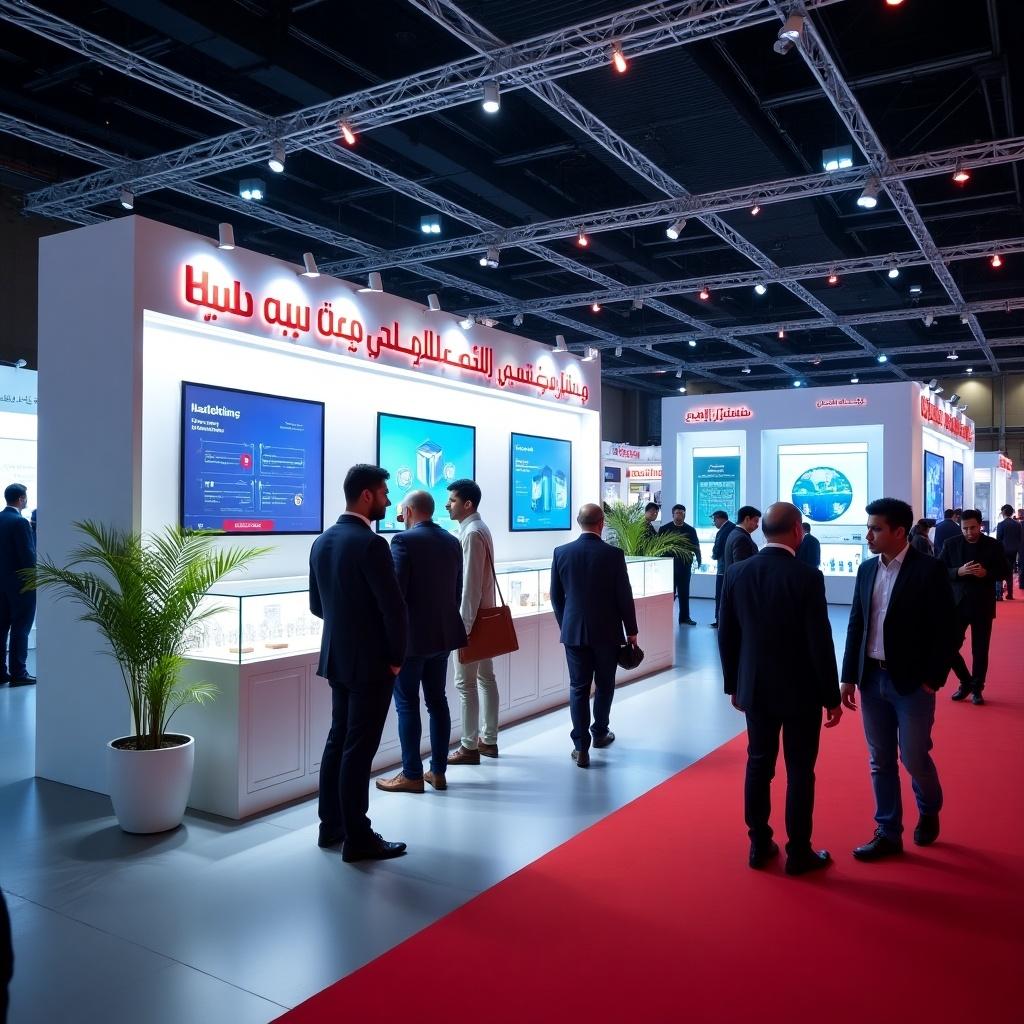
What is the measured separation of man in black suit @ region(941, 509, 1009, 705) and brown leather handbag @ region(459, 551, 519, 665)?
3.50m

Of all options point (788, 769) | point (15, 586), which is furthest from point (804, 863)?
point (15, 586)

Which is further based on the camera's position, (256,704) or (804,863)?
(256,704)

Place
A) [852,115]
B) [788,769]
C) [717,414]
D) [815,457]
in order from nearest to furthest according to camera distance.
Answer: [788,769] → [852,115] → [815,457] → [717,414]

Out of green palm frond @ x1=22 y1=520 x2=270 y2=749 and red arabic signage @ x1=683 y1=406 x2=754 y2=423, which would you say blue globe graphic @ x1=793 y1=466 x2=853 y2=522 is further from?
green palm frond @ x1=22 y1=520 x2=270 y2=749

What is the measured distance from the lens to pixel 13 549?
7168 millimetres

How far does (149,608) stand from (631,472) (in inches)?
691

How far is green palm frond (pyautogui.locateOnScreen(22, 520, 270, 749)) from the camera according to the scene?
400 centimetres

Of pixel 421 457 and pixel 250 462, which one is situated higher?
pixel 421 457

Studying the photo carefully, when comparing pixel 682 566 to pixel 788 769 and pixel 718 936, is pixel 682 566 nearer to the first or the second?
pixel 788 769

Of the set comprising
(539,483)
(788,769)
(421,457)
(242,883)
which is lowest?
(242,883)

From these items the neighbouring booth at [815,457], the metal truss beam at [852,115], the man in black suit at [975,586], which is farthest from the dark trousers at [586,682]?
the neighbouring booth at [815,457]

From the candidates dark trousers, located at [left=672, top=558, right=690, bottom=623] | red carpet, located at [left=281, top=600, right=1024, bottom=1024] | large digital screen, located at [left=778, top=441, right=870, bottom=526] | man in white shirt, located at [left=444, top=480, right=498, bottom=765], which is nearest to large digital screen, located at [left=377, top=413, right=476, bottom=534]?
man in white shirt, located at [left=444, top=480, right=498, bottom=765]

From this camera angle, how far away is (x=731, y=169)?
30.8ft

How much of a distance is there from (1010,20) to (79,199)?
9357 mm
